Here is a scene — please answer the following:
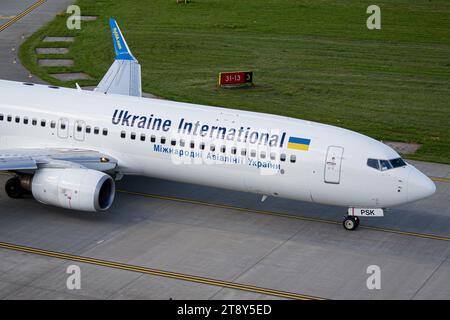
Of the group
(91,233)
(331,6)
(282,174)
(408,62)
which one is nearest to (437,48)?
(408,62)

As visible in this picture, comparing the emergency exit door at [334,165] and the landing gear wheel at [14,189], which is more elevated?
the emergency exit door at [334,165]

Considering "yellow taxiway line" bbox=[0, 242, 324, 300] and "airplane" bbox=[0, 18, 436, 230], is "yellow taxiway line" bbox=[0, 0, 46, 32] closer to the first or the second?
"airplane" bbox=[0, 18, 436, 230]

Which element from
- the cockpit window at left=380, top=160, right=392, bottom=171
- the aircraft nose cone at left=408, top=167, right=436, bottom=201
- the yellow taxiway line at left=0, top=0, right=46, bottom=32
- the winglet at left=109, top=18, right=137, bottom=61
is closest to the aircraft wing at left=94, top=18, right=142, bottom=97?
the winglet at left=109, top=18, right=137, bottom=61

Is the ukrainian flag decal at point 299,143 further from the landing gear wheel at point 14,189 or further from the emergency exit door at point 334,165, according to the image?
the landing gear wheel at point 14,189

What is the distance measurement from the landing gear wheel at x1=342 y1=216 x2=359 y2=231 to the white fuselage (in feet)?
2.78

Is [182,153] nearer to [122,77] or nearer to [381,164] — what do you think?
[381,164]

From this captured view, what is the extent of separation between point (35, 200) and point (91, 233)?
4438 millimetres

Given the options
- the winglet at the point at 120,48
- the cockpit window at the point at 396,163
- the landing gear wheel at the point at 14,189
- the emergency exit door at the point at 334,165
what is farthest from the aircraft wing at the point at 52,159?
the cockpit window at the point at 396,163

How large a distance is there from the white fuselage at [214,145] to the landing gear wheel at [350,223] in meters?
0.85

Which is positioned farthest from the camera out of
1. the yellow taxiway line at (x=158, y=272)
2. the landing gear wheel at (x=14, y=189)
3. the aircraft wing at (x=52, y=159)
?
the landing gear wheel at (x=14, y=189)

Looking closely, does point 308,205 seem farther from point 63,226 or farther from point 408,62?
point 408,62

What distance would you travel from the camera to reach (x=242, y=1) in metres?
80.8

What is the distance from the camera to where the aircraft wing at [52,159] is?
34.8m

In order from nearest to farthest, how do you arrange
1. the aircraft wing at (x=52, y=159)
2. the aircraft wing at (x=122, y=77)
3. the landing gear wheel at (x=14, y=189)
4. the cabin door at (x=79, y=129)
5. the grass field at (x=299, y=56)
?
the aircraft wing at (x=52, y=159) → the landing gear wheel at (x=14, y=189) → the cabin door at (x=79, y=129) → the aircraft wing at (x=122, y=77) → the grass field at (x=299, y=56)
